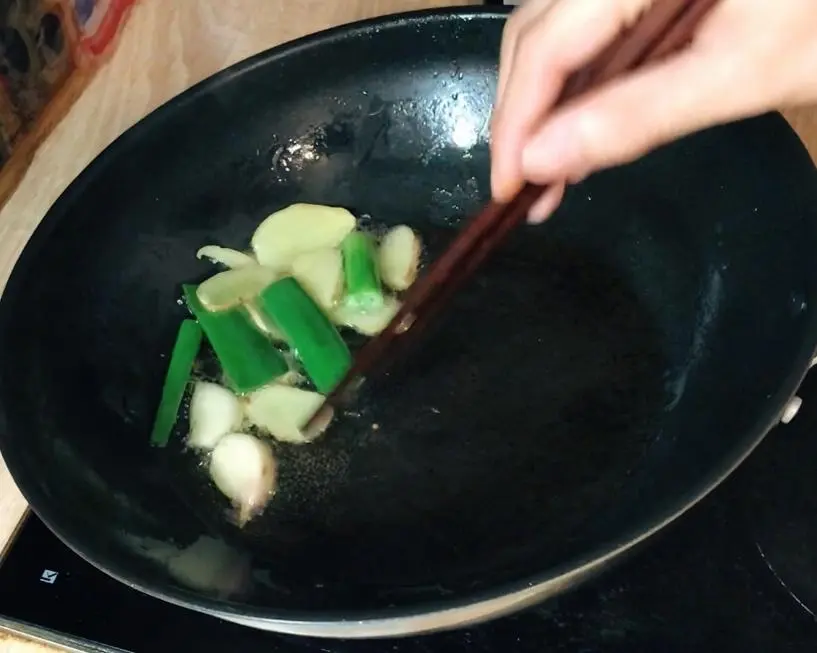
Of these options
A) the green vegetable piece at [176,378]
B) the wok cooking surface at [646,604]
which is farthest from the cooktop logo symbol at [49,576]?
the green vegetable piece at [176,378]

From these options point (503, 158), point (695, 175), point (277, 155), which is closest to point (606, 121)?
point (503, 158)

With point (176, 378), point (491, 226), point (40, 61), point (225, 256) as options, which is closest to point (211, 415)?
point (176, 378)

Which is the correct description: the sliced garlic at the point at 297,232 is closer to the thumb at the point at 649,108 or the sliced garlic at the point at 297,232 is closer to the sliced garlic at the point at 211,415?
the sliced garlic at the point at 211,415

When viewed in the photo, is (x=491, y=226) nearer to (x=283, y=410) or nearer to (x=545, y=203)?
(x=545, y=203)

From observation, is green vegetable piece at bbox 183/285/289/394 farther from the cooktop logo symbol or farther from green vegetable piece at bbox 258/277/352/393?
the cooktop logo symbol

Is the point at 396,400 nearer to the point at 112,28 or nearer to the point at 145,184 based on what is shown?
the point at 145,184

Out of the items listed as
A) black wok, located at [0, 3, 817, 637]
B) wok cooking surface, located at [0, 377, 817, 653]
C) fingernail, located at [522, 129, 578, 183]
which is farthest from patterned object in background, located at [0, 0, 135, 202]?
fingernail, located at [522, 129, 578, 183]
